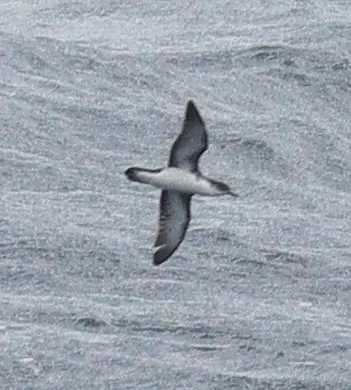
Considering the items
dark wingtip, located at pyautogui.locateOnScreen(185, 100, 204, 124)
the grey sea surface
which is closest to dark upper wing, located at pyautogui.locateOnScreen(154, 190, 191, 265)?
dark wingtip, located at pyautogui.locateOnScreen(185, 100, 204, 124)

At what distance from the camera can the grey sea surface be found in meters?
14.9

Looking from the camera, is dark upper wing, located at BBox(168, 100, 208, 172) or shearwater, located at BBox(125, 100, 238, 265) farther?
shearwater, located at BBox(125, 100, 238, 265)

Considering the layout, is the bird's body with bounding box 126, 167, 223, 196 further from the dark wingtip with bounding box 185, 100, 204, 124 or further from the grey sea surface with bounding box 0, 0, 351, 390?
the grey sea surface with bounding box 0, 0, 351, 390

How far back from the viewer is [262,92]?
1972 centimetres

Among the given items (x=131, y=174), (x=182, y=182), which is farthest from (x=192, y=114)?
(x=131, y=174)

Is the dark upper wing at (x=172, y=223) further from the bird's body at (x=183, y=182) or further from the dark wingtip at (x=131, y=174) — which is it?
the dark wingtip at (x=131, y=174)

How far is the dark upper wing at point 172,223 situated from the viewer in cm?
1330

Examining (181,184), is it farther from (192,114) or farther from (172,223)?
(192,114)

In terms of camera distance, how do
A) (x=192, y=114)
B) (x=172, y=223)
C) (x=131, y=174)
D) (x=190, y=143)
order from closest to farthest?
(x=131, y=174) → (x=192, y=114) → (x=190, y=143) → (x=172, y=223)

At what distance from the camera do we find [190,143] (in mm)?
13156

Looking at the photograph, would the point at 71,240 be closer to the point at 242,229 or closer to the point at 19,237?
the point at 19,237

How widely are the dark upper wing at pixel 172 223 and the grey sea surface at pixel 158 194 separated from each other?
132 centimetres

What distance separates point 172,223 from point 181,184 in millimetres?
323

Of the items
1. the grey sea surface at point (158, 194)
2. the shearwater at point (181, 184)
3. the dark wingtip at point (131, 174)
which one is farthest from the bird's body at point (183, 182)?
the grey sea surface at point (158, 194)
